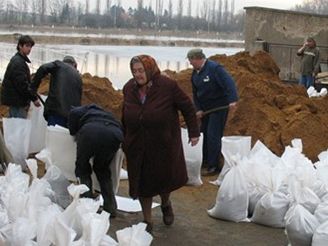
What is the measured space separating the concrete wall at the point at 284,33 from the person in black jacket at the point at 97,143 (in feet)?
39.5

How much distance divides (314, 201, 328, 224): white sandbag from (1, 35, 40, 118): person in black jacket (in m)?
3.41

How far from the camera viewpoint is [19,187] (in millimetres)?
4527

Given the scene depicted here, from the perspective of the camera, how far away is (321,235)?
433 centimetres

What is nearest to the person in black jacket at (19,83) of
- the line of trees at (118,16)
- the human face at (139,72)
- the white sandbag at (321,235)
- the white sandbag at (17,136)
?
the white sandbag at (17,136)

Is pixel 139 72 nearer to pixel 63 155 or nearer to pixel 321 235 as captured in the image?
pixel 63 155

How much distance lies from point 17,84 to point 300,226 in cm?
353

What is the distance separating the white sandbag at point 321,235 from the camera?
4309mm

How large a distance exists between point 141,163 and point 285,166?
1.37 metres

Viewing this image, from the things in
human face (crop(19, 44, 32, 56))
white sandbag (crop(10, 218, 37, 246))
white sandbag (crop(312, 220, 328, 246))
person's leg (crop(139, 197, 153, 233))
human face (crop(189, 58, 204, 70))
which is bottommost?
person's leg (crop(139, 197, 153, 233))

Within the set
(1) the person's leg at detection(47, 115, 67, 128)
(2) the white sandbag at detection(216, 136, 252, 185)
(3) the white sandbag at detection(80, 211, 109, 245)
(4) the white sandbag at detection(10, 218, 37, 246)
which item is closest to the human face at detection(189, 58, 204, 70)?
(2) the white sandbag at detection(216, 136, 252, 185)

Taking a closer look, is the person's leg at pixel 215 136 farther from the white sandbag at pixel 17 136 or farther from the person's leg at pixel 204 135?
the white sandbag at pixel 17 136

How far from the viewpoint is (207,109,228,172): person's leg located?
23.0ft

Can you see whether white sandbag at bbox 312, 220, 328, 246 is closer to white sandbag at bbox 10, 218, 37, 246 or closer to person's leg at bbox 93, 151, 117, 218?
person's leg at bbox 93, 151, 117, 218

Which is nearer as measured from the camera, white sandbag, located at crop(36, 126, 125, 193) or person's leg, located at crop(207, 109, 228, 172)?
white sandbag, located at crop(36, 126, 125, 193)
